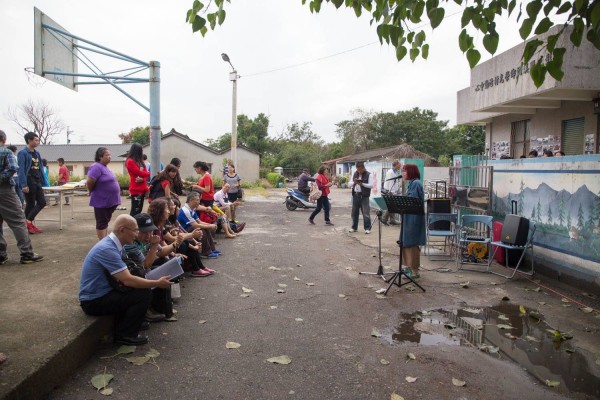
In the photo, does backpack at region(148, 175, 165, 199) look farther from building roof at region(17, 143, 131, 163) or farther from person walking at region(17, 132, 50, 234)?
building roof at region(17, 143, 131, 163)

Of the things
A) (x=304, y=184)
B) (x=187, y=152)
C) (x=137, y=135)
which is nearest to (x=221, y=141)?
(x=137, y=135)

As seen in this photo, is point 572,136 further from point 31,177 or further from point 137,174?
point 31,177

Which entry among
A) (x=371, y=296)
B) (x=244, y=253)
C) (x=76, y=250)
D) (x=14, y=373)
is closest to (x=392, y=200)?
(x=371, y=296)

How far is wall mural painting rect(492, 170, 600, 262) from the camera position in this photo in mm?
6047

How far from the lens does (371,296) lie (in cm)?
579

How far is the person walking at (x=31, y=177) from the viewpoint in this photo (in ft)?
26.2

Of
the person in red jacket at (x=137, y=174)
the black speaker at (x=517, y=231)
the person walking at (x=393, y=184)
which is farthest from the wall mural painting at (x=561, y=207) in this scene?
the person in red jacket at (x=137, y=174)

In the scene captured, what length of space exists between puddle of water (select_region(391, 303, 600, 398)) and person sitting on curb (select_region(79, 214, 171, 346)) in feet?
8.45

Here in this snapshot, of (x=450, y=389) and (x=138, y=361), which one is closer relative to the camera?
(x=450, y=389)

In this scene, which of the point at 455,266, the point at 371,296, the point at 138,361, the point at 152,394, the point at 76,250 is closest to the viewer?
the point at 152,394

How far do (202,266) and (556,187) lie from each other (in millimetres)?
5979

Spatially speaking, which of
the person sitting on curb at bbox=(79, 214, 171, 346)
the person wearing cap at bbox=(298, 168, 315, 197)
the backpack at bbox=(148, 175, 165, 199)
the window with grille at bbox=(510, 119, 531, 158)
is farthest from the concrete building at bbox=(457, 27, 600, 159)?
the person sitting on curb at bbox=(79, 214, 171, 346)

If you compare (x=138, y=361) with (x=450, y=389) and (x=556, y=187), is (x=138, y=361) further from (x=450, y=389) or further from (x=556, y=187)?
(x=556, y=187)

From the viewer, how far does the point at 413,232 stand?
6551 mm
